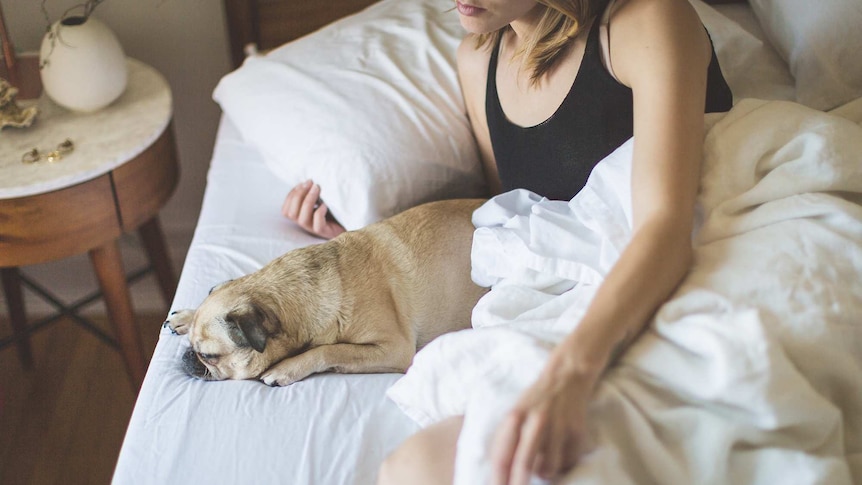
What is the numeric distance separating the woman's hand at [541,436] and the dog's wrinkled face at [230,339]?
0.41 meters

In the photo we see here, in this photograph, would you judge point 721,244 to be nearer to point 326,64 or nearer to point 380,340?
point 380,340

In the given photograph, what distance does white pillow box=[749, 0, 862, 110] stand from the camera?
123 cm

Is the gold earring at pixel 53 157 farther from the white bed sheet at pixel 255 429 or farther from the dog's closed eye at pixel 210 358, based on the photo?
the dog's closed eye at pixel 210 358

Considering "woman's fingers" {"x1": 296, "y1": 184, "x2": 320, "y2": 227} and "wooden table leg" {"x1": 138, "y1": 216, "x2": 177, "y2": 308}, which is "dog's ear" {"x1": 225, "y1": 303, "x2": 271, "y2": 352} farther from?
"wooden table leg" {"x1": 138, "y1": 216, "x2": 177, "y2": 308}

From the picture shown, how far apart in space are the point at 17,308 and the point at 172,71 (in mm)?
638

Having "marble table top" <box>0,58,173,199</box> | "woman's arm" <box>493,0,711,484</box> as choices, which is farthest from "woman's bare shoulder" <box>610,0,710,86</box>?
"marble table top" <box>0,58,173,199</box>

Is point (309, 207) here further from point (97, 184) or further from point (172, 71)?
point (172, 71)

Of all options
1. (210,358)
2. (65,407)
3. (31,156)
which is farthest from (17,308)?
(210,358)

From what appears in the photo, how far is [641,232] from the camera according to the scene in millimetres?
801

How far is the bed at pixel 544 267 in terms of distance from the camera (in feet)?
2.29

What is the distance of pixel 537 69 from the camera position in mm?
1093

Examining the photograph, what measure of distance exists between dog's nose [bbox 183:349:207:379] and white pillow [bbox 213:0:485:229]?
1.12 feet

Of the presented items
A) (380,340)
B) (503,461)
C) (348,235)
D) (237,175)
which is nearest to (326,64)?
(237,175)

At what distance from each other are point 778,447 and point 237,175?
1003 millimetres
